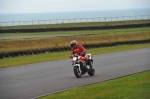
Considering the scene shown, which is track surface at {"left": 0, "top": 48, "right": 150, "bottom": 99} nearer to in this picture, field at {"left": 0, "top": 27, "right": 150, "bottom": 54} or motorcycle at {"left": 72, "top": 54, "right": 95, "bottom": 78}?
motorcycle at {"left": 72, "top": 54, "right": 95, "bottom": 78}

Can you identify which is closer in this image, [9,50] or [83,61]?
[83,61]

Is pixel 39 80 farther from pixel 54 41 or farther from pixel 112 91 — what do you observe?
pixel 54 41

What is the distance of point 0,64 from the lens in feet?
89.1

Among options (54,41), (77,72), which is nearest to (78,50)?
(77,72)

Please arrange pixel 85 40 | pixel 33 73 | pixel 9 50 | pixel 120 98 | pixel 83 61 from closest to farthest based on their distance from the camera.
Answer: pixel 120 98 < pixel 83 61 < pixel 33 73 < pixel 9 50 < pixel 85 40

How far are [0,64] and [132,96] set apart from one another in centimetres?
1564

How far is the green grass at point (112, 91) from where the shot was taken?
42.2 ft

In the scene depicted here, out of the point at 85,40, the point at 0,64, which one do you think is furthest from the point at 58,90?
the point at 85,40

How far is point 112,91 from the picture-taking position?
46.2ft

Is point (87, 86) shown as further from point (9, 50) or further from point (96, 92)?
point (9, 50)

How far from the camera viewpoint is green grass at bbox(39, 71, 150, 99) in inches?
507

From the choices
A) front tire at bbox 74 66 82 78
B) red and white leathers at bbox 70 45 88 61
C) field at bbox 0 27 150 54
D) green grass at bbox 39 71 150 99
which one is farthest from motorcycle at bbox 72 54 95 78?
field at bbox 0 27 150 54

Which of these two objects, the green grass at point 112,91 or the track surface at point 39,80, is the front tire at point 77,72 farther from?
the green grass at point 112,91

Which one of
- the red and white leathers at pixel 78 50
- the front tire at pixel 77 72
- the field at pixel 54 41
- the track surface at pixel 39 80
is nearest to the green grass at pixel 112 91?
the track surface at pixel 39 80
